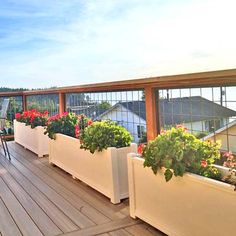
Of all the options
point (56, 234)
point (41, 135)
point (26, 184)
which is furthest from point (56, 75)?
point (56, 234)

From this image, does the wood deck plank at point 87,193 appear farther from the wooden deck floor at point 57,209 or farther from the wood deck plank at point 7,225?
the wood deck plank at point 7,225

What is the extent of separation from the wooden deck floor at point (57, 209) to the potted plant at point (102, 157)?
10cm

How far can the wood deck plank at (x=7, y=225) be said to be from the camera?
249cm

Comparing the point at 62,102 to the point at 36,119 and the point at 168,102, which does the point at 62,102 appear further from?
the point at 168,102

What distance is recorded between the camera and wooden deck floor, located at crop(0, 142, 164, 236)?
8.15ft

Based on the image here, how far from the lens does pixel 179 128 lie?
7.66 ft

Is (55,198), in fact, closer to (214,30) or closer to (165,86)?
(165,86)

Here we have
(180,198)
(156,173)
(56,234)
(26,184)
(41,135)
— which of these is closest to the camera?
(180,198)

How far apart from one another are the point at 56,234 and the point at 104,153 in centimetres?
90

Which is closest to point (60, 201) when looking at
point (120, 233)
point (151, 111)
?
point (120, 233)

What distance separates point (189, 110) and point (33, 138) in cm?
345

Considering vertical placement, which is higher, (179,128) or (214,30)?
(214,30)

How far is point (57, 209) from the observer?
2.91m

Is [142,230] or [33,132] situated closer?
[142,230]
